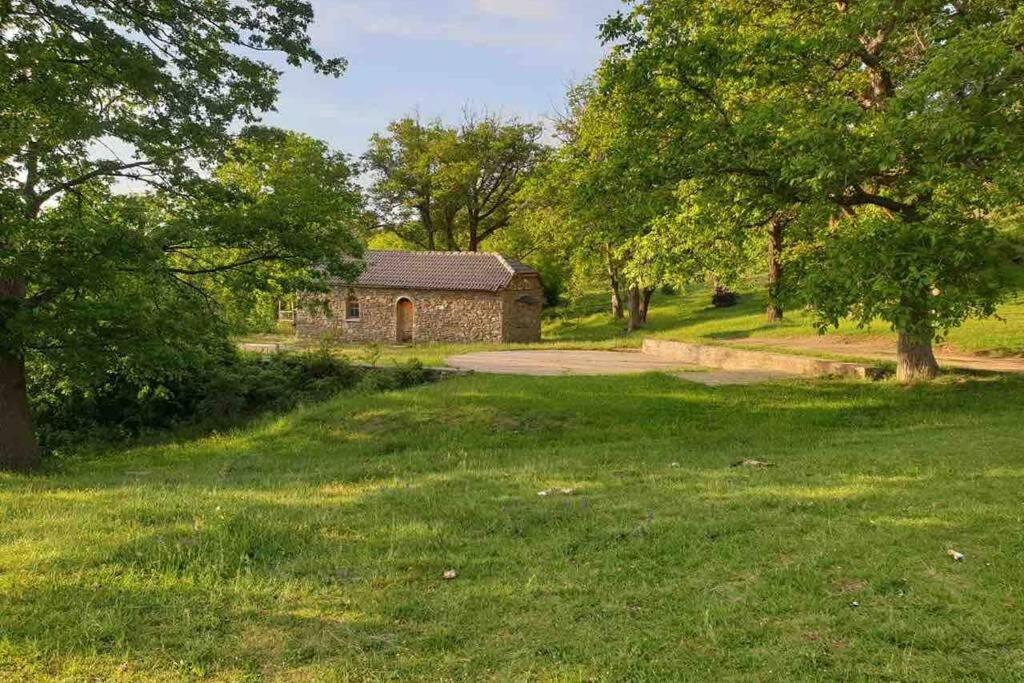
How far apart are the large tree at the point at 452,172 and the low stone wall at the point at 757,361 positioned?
2638 centimetres

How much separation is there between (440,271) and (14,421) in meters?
27.1

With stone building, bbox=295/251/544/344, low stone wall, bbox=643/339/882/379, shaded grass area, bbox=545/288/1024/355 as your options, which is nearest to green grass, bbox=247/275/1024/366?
shaded grass area, bbox=545/288/1024/355

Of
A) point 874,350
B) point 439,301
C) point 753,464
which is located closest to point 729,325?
point 874,350

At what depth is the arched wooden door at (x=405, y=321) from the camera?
3809 centimetres

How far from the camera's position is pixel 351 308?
128ft

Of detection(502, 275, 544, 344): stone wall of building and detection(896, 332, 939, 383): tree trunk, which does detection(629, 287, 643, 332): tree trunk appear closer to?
detection(502, 275, 544, 344): stone wall of building

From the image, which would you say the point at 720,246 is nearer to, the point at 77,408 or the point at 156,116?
the point at 156,116

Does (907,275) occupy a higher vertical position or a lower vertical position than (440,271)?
lower

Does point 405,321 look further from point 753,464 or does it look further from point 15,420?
point 753,464

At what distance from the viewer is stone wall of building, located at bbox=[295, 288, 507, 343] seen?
1449 inches

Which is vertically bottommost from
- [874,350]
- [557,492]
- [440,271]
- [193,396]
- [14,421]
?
[193,396]

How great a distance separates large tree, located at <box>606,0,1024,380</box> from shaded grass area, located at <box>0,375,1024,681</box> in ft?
7.13

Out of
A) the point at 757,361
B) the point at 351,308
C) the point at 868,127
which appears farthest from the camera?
the point at 351,308

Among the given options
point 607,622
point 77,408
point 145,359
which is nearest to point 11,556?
point 607,622
